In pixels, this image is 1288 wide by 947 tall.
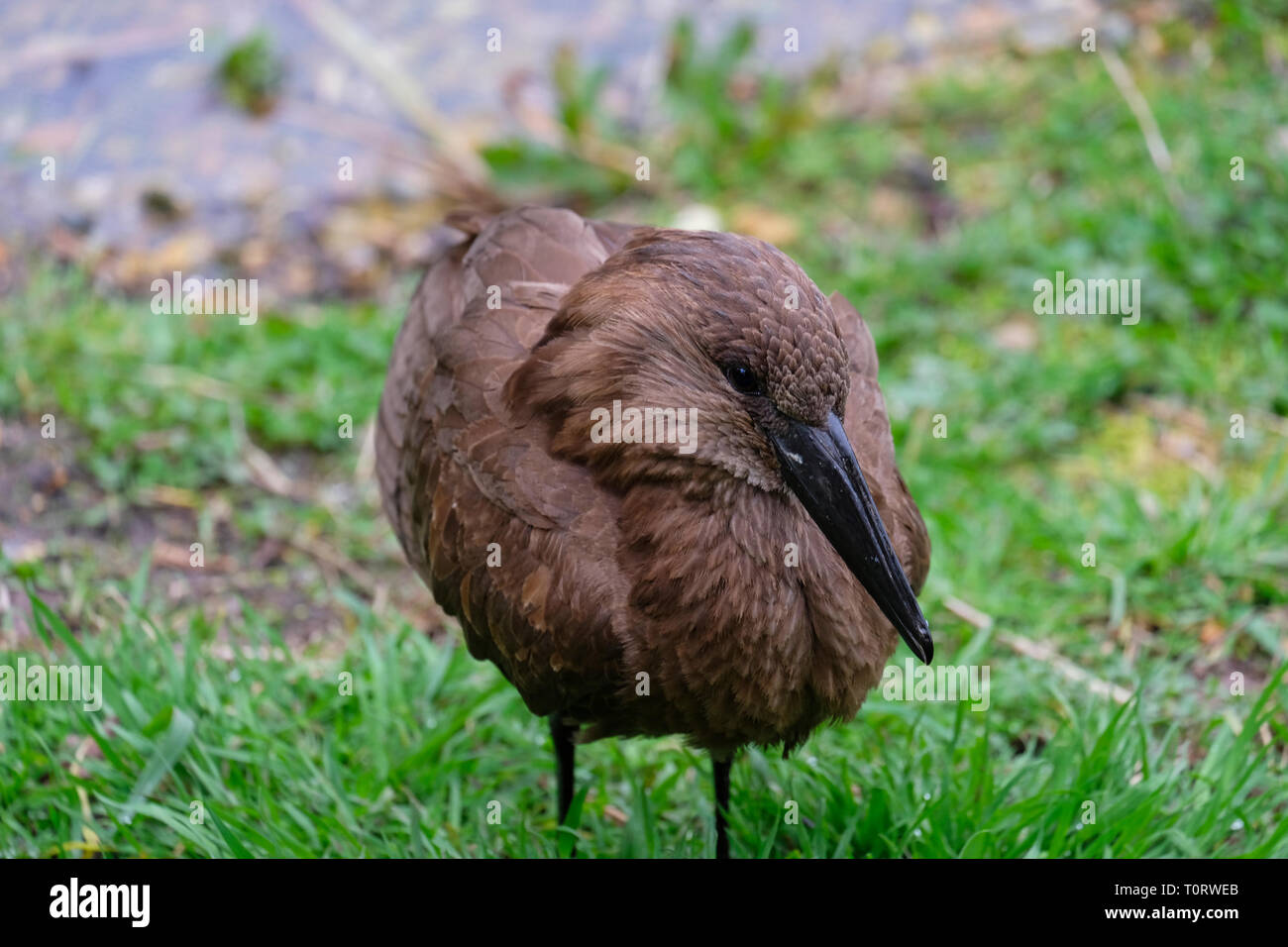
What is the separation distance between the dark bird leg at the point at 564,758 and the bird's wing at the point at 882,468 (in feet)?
2.87

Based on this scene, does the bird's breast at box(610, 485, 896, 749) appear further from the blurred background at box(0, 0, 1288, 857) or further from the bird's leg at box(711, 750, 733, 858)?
the blurred background at box(0, 0, 1288, 857)

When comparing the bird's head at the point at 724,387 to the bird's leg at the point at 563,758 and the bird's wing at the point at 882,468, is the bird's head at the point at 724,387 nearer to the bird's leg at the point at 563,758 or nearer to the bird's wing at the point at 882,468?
the bird's wing at the point at 882,468

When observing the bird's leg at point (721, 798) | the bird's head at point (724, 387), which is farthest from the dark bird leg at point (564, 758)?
the bird's head at point (724, 387)

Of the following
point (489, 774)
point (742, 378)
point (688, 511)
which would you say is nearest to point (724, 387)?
point (742, 378)

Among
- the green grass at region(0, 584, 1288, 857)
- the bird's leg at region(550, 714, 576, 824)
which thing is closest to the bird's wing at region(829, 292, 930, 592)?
the green grass at region(0, 584, 1288, 857)

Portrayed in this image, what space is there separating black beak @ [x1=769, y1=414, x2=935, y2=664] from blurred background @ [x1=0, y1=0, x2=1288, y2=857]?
60 centimetres

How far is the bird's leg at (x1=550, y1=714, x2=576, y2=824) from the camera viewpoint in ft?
10.3

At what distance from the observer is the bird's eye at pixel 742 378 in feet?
8.46

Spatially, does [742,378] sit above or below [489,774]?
above

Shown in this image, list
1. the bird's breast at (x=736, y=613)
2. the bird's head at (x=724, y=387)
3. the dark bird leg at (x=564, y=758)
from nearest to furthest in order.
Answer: the bird's head at (x=724, y=387)
the bird's breast at (x=736, y=613)
the dark bird leg at (x=564, y=758)

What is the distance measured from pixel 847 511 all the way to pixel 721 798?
0.90 metres

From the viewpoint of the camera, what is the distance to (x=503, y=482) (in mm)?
2830

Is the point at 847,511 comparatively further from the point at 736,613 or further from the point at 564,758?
the point at 564,758

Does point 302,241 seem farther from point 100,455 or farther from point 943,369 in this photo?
point 943,369
